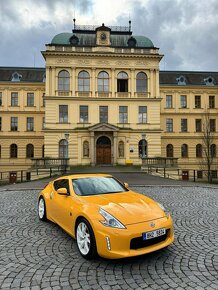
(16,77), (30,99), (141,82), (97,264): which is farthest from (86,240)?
(16,77)

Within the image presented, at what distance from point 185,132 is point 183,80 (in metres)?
10.2

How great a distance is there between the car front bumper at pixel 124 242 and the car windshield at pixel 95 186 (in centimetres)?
149

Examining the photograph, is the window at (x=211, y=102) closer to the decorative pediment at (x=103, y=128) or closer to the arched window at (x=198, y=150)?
the arched window at (x=198, y=150)

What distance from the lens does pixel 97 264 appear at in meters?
4.00

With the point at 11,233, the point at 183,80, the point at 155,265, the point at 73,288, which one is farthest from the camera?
the point at 183,80

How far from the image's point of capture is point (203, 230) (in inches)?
227

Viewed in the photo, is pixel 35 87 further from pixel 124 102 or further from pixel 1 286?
pixel 1 286

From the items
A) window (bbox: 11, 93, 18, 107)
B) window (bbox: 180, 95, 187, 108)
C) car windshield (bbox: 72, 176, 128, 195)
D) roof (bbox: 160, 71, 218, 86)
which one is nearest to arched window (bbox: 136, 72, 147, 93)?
roof (bbox: 160, 71, 218, 86)

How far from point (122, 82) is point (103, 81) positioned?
9.85 ft

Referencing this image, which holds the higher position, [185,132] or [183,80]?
[183,80]

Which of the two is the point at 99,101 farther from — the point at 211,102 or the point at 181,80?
the point at 211,102

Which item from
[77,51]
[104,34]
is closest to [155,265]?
[77,51]

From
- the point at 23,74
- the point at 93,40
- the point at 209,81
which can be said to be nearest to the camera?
the point at 93,40

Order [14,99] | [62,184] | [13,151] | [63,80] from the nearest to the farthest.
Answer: [62,184]
[63,80]
[13,151]
[14,99]
